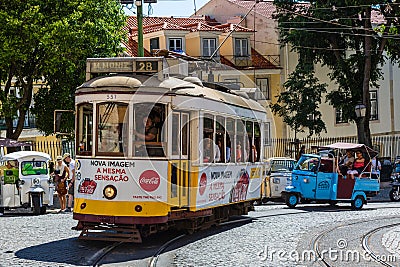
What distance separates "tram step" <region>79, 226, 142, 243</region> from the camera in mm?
13953

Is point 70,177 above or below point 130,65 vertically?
below

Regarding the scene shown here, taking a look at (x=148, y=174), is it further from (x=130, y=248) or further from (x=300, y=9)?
(x=300, y=9)

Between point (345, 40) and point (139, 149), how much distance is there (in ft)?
81.4

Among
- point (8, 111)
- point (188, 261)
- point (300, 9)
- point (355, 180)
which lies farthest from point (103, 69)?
point (300, 9)

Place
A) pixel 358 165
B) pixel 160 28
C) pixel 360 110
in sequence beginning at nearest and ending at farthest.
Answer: pixel 358 165, pixel 360 110, pixel 160 28

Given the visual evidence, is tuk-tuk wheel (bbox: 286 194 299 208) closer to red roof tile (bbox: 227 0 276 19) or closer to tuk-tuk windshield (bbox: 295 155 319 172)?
tuk-tuk windshield (bbox: 295 155 319 172)

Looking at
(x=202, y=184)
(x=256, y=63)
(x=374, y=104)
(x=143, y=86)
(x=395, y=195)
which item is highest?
(x=256, y=63)

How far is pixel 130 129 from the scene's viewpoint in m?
14.0

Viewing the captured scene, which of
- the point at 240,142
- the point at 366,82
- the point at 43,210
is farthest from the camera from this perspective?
the point at 366,82

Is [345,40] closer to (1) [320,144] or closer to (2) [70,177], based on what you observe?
(1) [320,144]

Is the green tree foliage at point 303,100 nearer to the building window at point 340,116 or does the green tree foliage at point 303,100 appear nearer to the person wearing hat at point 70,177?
the building window at point 340,116

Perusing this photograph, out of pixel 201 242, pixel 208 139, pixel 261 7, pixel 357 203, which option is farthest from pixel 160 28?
pixel 201 242

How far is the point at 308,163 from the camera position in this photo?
2353 cm

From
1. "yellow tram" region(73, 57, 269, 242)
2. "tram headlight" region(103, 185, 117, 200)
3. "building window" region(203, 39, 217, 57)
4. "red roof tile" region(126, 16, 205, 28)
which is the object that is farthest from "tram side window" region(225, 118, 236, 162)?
"red roof tile" region(126, 16, 205, 28)
